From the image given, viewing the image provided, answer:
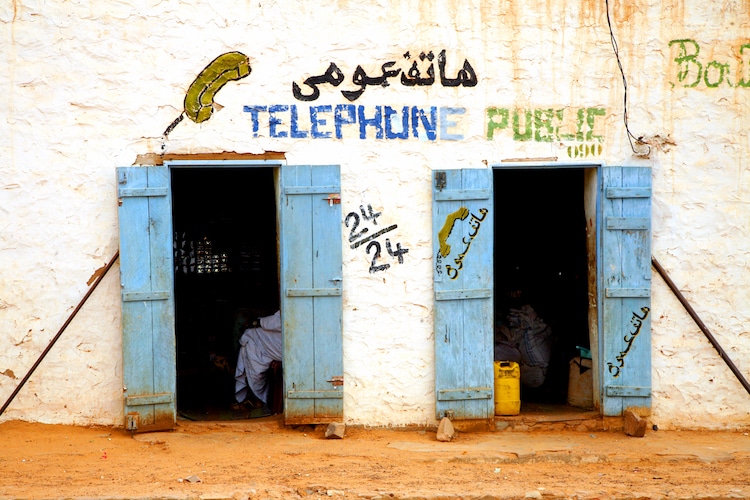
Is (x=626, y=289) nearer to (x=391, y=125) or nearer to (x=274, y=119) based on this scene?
(x=391, y=125)

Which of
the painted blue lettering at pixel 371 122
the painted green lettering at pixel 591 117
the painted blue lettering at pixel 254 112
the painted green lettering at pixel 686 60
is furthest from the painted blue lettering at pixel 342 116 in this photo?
the painted green lettering at pixel 686 60

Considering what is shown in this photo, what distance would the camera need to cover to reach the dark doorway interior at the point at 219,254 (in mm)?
10070

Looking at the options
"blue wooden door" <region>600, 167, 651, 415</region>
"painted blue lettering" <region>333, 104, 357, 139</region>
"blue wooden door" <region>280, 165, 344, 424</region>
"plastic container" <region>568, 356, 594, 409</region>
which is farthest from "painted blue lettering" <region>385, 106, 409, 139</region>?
"plastic container" <region>568, 356, 594, 409</region>

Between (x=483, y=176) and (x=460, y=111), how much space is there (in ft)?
1.91

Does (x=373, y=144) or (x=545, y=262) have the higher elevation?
(x=373, y=144)

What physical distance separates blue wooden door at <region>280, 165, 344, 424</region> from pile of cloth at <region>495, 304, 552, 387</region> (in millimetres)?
2143

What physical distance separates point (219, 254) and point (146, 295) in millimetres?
3475

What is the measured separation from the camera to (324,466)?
21.0ft

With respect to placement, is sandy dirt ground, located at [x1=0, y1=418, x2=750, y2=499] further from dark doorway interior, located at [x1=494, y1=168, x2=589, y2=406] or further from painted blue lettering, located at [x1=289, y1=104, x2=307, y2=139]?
painted blue lettering, located at [x1=289, y1=104, x2=307, y2=139]

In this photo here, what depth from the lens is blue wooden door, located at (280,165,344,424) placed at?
6.93 meters

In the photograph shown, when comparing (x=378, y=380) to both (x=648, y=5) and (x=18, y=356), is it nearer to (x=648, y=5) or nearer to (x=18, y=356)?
(x=18, y=356)

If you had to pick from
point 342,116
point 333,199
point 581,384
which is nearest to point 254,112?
point 342,116

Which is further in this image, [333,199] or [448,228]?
[448,228]

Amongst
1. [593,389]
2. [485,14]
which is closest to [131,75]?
[485,14]
